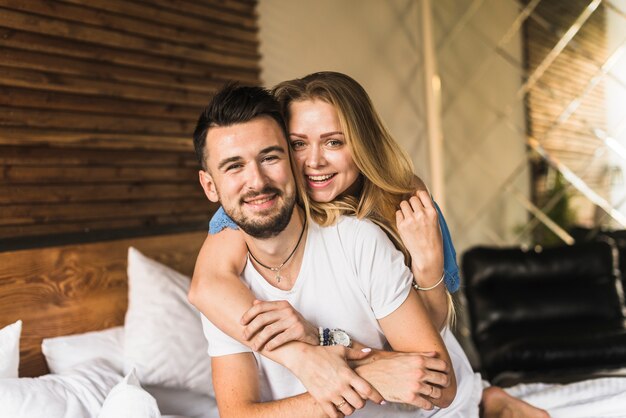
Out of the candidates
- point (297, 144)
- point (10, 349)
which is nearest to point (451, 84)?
point (297, 144)

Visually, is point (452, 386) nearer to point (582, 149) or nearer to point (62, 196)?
point (62, 196)

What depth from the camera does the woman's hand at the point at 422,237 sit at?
1.72 meters

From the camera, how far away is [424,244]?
1.73m

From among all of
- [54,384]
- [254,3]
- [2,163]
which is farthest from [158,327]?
[254,3]

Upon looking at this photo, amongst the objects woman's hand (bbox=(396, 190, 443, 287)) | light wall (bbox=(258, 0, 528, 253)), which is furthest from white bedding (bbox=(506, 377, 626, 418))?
light wall (bbox=(258, 0, 528, 253))

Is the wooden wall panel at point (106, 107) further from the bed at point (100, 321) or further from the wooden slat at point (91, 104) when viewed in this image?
the bed at point (100, 321)

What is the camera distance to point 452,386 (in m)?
1.65

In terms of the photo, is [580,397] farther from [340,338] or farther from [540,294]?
[540,294]

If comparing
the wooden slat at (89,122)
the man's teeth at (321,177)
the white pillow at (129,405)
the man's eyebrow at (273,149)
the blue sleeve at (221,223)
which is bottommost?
the white pillow at (129,405)

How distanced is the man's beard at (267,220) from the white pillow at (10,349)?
2.27ft

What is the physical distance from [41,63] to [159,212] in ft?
2.39

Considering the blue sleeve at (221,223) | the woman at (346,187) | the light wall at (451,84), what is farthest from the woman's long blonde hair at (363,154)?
the light wall at (451,84)

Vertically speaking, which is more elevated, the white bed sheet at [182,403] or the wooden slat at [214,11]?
the wooden slat at [214,11]

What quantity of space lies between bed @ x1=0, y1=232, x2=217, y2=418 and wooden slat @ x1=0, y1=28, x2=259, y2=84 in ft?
2.20
